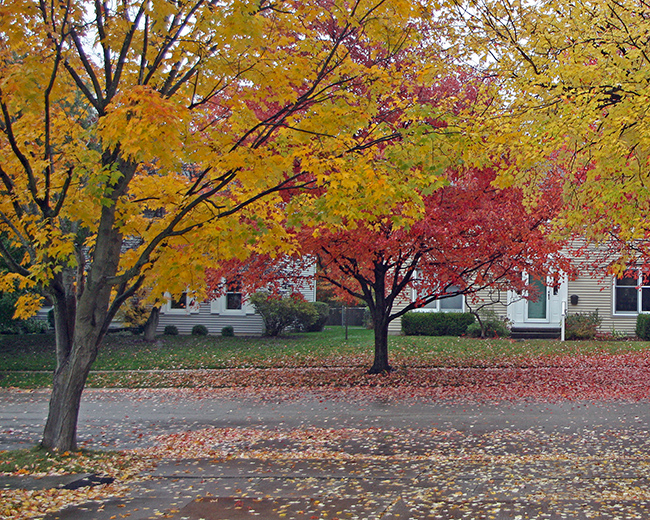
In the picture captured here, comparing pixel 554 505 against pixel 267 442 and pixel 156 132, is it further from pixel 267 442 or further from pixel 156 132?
pixel 156 132

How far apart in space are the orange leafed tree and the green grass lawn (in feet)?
26.7

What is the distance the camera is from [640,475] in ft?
22.9

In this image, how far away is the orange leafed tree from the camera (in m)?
7.11

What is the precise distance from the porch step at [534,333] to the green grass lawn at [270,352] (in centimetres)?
173

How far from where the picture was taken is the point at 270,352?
19.6m

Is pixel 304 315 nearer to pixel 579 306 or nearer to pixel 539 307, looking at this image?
pixel 539 307

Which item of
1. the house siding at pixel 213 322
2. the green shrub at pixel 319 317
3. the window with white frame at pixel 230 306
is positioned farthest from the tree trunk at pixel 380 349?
the window with white frame at pixel 230 306

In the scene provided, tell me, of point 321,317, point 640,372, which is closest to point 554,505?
point 640,372

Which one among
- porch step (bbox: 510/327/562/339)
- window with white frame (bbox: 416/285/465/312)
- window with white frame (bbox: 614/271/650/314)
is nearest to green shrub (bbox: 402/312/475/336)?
window with white frame (bbox: 416/285/465/312)

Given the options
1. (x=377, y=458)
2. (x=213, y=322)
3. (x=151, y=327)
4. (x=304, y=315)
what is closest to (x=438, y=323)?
(x=304, y=315)

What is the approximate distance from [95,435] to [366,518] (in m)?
5.93

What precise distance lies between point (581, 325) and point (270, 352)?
38.7 ft

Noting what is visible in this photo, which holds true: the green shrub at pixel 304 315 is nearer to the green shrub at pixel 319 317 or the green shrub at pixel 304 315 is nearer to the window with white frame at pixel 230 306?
the green shrub at pixel 319 317

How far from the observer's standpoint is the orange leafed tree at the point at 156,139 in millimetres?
7109
